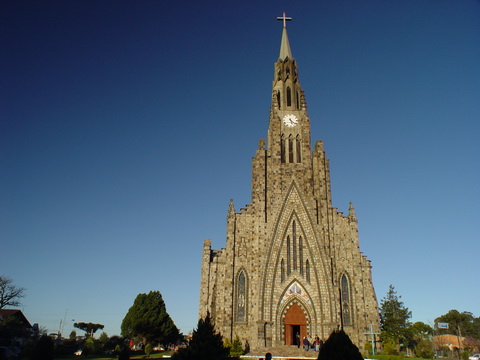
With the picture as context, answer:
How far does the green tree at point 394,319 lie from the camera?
46.9 metres

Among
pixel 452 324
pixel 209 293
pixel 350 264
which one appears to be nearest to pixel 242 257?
pixel 209 293

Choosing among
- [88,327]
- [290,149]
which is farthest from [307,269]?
[88,327]

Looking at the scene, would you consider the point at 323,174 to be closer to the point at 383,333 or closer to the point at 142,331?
the point at 383,333

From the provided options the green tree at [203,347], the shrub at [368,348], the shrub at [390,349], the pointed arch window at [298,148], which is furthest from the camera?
the pointed arch window at [298,148]

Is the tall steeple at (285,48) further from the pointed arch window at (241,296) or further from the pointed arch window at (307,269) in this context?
the pointed arch window at (241,296)

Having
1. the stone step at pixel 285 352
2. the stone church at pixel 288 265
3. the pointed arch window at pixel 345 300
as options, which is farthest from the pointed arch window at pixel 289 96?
the stone step at pixel 285 352

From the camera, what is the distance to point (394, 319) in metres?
50.4

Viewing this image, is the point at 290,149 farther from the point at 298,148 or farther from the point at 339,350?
the point at 339,350

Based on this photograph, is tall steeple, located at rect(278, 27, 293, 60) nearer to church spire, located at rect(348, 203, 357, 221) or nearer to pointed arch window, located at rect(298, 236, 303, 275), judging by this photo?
church spire, located at rect(348, 203, 357, 221)

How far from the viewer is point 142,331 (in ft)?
181

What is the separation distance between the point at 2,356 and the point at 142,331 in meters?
25.6

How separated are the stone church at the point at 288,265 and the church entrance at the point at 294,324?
3.6 inches

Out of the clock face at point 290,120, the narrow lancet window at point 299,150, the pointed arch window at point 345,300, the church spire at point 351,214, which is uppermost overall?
the clock face at point 290,120

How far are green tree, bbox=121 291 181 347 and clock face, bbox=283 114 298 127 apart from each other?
107ft
